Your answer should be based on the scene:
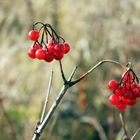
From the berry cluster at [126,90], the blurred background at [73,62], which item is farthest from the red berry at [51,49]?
the blurred background at [73,62]

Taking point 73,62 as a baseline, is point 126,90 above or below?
below

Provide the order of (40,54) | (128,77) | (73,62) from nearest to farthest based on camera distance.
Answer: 1. (40,54)
2. (128,77)
3. (73,62)

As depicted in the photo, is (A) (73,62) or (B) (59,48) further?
(A) (73,62)

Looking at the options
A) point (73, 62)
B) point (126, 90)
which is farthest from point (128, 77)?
point (73, 62)

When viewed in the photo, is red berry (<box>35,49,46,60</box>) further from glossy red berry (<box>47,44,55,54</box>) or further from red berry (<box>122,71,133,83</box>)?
red berry (<box>122,71,133,83</box>)

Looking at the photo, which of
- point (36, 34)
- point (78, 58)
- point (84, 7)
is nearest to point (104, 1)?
point (84, 7)

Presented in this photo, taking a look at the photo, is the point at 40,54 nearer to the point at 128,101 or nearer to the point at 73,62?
the point at 128,101

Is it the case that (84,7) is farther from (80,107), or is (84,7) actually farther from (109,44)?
(80,107)

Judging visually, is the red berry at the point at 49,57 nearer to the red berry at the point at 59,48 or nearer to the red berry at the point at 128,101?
the red berry at the point at 59,48
